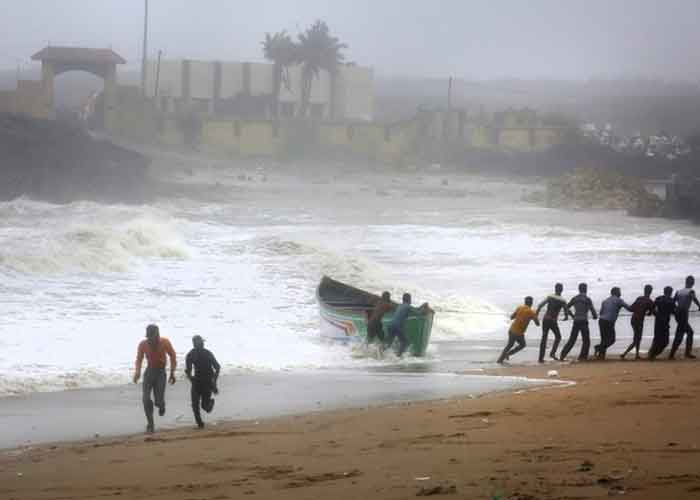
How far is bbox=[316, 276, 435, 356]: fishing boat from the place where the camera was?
19547 millimetres

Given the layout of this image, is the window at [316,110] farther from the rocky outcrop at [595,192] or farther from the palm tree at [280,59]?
the rocky outcrop at [595,192]

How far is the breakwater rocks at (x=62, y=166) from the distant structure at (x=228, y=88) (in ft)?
74.1

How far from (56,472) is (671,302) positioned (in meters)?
10.3

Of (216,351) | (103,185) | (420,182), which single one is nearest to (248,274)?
(216,351)

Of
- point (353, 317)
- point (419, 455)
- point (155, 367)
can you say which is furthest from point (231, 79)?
point (419, 455)

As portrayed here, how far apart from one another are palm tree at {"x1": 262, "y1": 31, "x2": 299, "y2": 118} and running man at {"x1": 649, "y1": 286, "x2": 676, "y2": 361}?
267 ft

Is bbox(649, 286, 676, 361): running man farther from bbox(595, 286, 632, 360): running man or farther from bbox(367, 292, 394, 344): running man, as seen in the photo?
bbox(367, 292, 394, 344): running man

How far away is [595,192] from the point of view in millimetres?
74812

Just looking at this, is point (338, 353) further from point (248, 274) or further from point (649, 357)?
point (248, 274)

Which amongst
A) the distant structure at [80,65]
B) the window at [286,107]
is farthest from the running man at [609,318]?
the window at [286,107]

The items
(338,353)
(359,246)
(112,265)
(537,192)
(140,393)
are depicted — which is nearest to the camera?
(140,393)

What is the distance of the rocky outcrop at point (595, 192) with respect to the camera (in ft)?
240

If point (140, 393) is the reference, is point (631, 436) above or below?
above

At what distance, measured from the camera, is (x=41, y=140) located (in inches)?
2776
